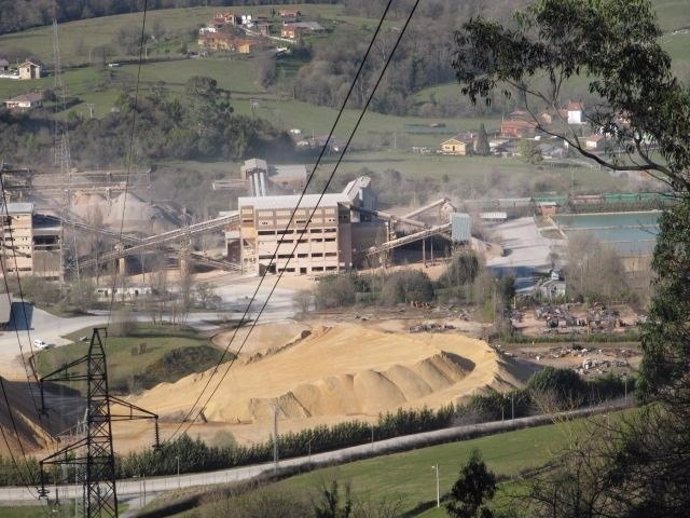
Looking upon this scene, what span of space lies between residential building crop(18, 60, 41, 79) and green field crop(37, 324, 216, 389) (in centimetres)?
2289

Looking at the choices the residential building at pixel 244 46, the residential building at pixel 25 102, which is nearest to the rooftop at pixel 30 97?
the residential building at pixel 25 102

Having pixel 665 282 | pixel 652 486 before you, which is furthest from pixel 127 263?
pixel 652 486

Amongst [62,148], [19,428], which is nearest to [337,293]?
[19,428]

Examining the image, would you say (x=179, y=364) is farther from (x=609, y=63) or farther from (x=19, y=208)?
(x=609, y=63)

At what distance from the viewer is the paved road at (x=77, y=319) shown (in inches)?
903

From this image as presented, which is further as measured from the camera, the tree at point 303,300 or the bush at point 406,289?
the bush at point 406,289

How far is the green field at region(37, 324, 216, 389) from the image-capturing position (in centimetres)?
2087

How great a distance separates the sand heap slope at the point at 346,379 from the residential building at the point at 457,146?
20.2m

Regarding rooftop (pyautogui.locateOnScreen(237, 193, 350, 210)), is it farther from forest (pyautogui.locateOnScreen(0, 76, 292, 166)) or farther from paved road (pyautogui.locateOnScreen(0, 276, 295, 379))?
forest (pyautogui.locateOnScreen(0, 76, 292, 166))

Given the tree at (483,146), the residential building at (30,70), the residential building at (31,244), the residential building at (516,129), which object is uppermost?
the residential building at (30,70)

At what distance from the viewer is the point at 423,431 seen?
53.9ft

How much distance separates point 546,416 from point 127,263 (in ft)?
47.5

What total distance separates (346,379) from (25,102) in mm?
26538

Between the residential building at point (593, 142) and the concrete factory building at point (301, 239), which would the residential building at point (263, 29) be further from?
the concrete factory building at point (301, 239)
